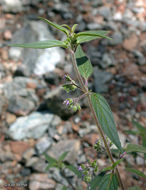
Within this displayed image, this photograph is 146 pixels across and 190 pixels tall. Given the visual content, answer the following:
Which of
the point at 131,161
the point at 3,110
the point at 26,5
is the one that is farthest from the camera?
the point at 26,5

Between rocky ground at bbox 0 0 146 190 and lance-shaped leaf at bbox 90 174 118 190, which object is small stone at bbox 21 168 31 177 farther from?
lance-shaped leaf at bbox 90 174 118 190

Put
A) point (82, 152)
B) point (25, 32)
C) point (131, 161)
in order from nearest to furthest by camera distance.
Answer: point (131, 161) < point (82, 152) < point (25, 32)

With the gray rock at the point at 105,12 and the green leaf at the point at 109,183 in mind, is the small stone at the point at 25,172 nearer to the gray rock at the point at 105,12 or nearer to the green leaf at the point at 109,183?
the green leaf at the point at 109,183

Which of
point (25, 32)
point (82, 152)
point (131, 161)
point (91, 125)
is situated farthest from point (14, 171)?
point (25, 32)

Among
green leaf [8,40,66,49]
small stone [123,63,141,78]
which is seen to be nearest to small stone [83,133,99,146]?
small stone [123,63,141,78]

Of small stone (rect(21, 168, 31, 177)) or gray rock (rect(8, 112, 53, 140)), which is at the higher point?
gray rock (rect(8, 112, 53, 140))

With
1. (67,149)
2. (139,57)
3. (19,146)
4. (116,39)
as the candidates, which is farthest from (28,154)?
(116,39)

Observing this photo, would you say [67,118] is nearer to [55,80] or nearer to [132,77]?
[55,80]
